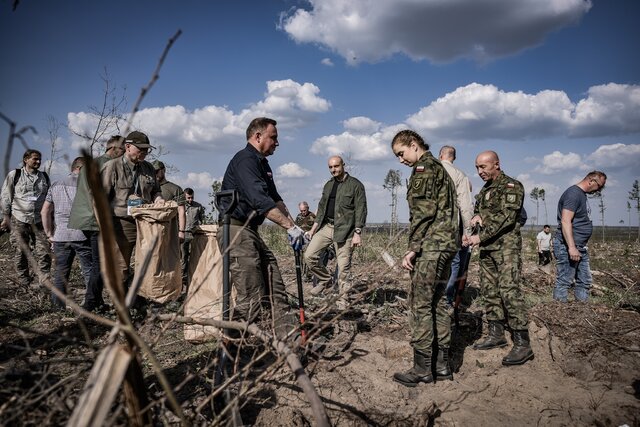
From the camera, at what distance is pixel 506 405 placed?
296 centimetres

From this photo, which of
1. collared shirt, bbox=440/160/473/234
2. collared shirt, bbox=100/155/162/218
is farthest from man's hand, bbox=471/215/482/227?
collared shirt, bbox=100/155/162/218

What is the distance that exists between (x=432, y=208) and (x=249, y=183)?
1493 millimetres

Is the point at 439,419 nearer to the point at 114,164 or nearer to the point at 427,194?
the point at 427,194

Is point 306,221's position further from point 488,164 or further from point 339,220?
point 488,164

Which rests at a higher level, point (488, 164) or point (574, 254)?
point (488, 164)

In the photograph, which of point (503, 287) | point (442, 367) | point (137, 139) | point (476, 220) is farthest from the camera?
point (476, 220)

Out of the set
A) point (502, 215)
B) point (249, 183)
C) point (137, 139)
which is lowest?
point (502, 215)

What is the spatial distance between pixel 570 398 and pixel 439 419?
3.80 ft

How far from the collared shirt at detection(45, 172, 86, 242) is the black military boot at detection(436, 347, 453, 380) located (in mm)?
4338

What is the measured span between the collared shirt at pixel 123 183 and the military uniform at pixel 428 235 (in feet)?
9.45

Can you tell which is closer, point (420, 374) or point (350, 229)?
point (420, 374)

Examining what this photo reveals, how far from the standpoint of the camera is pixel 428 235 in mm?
3117

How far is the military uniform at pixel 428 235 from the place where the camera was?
10.2 ft

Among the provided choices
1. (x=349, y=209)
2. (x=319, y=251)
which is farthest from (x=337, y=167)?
(x=319, y=251)
